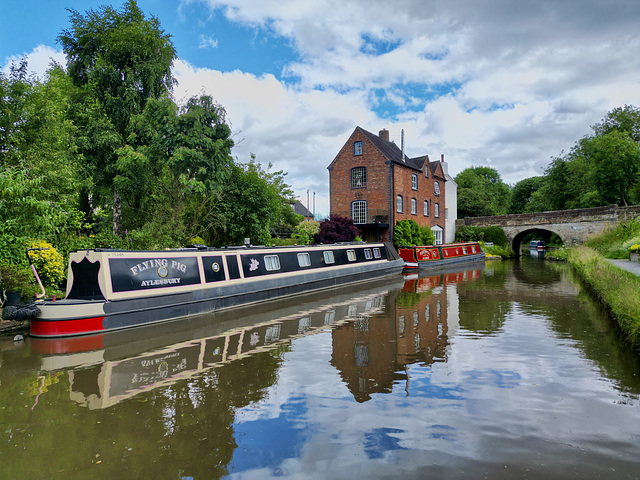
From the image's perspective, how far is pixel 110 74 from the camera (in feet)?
50.5

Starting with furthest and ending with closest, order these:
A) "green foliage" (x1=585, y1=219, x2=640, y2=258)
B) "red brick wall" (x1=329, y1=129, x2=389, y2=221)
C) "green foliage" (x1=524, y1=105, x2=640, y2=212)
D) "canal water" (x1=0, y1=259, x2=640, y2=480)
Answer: "green foliage" (x1=524, y1=105, x2=640, y2=212), "red brick wall" (x1=329, y1=129, x2=389, y2=221), "green foliage" (x1=585, y1=219, x2=640, y2=258), "canal water" (x1=0, y1=259, x2=640, y2=480)

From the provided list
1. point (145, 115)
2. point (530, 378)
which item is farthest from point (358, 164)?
point (530, 378)

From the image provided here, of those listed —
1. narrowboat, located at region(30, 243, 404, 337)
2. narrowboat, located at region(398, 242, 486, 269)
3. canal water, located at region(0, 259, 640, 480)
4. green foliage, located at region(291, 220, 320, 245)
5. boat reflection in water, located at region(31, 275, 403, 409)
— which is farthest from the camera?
green foliage, located at region(291, 220, 320, 245)

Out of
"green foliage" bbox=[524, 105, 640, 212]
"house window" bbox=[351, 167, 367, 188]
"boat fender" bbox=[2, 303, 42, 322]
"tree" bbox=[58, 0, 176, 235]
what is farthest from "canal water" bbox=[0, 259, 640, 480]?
"green foliage" bbox=[524, 105, 640, 212]

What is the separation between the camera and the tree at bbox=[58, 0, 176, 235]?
15.1 meters

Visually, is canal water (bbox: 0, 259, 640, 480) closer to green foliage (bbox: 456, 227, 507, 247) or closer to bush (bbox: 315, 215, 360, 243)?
bush (bbox: 315, 215, 360, 243)

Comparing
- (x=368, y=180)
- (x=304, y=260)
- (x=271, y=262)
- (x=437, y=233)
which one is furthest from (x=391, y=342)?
(x=437, y=233)

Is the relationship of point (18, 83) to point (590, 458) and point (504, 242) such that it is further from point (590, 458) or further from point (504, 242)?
point (504, 242)

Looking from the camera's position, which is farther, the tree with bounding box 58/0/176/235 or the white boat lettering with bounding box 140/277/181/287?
the tree with bounding box 58/0/176/235

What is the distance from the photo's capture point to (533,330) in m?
Answer: 8.21

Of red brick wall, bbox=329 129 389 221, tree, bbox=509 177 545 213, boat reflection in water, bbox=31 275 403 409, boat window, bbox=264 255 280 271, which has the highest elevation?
tree, bbox=509 177 545 213

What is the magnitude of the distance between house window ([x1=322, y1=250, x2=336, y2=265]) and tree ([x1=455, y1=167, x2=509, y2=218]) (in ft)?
121

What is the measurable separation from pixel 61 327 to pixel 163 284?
2.23 metres

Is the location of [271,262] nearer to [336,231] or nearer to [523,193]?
[336,231]
